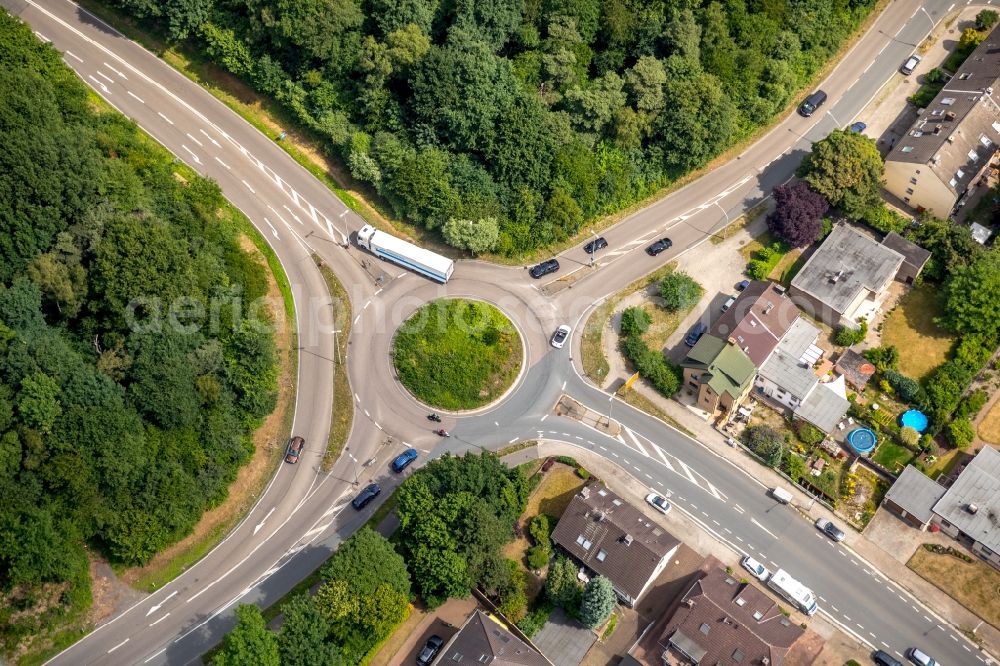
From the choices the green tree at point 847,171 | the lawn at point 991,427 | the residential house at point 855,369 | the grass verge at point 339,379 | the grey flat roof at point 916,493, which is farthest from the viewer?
the green tree at point 847,171

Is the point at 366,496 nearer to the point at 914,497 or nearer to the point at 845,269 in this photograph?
the point at 914,497

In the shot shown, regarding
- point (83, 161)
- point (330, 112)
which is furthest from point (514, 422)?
point (83, 161)

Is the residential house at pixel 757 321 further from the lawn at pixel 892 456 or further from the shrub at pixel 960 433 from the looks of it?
the shrub at pixel 960 433

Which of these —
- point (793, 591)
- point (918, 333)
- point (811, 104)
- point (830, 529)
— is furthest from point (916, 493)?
point (811, 104)

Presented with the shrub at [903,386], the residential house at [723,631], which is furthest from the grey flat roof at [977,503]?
the residential house at [723,631]

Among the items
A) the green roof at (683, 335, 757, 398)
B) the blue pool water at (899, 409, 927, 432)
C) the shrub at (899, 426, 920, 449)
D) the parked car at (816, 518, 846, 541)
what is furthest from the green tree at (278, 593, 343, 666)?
the blue pool water at (899, 409, 927, 432)

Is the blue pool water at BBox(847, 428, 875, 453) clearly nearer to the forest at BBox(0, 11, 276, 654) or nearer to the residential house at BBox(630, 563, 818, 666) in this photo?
the residential house at BBox(630, 563, 818, 666)

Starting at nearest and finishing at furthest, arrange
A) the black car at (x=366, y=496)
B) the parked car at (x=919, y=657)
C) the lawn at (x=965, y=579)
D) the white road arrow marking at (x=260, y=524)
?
1. the parked car at (x=919, y=657)
2. the lawn at (x=965, y=579)
3. the white road arrow marking at (x=260, y=524)
4. the black car at (x=366, y=496)
